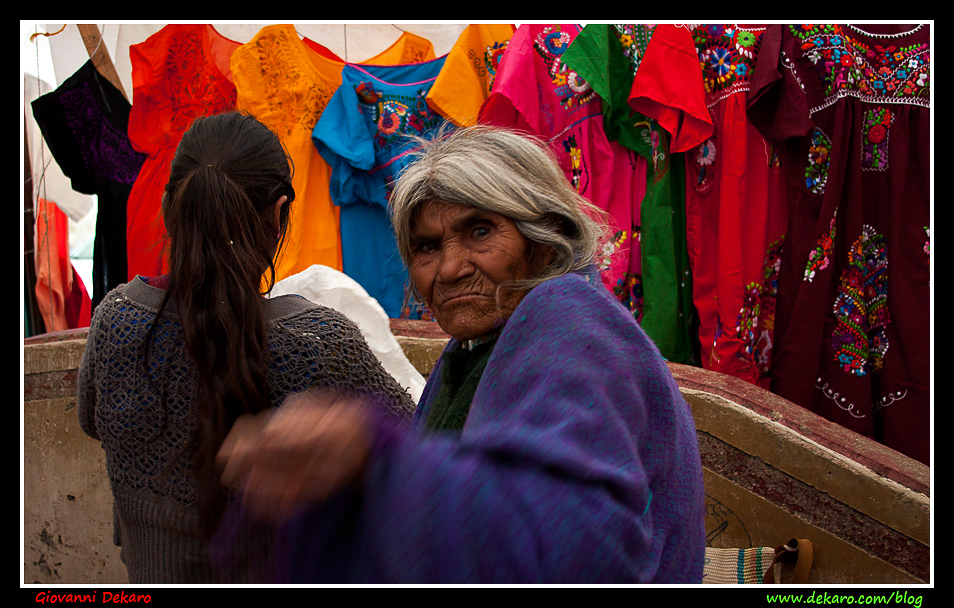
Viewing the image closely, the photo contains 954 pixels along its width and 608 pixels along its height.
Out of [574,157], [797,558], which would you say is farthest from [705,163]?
[797,558]

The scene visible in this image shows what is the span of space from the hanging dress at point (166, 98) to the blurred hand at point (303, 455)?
10.1 feet

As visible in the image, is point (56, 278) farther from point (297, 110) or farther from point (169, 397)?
point (169, 397)

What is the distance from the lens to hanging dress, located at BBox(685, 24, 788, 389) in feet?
10.2

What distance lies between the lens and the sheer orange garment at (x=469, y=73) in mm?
3236

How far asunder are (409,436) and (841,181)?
3.06 metres

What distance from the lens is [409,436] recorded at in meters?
0.78

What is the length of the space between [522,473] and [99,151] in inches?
149

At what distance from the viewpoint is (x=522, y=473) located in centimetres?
72

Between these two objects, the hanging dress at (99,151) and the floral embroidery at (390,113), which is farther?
the hanging dress at (99,151)

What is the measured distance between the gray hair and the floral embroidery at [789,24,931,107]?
258 cm

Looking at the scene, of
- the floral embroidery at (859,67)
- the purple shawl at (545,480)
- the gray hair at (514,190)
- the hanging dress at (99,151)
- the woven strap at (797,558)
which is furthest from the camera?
the hanging dress at (99,151)

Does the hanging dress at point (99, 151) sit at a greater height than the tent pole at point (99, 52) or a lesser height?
lesser

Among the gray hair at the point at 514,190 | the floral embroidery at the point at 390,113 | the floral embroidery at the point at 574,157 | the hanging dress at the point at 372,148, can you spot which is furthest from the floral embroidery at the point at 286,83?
the gray hair at the point at 514,190

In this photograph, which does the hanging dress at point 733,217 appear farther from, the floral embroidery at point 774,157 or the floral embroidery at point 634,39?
the floral embroidery at point 634,39
